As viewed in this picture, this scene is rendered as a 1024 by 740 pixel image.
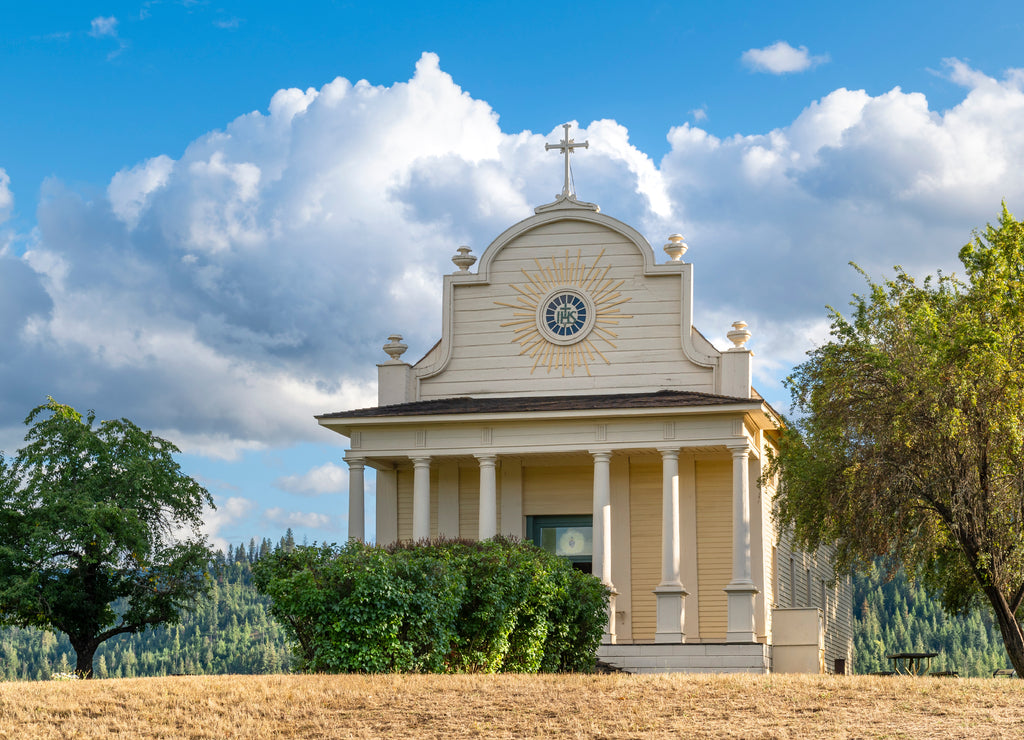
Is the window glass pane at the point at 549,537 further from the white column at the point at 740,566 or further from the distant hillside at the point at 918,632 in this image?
the distant hillside at the point at 918,632

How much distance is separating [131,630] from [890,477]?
57.4 ft

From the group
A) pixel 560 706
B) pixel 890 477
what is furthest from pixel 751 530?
pixel 560 706

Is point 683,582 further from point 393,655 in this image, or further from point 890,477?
point 393,655

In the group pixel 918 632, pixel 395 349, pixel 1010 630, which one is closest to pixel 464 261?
pixel 395 349

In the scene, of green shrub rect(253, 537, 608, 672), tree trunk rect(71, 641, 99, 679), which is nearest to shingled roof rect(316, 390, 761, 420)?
green shrub rect(253, 537, 608, 672)

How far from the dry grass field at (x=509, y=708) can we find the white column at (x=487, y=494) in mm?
10521

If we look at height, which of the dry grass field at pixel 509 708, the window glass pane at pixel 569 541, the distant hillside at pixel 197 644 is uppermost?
the window glass pane at pixel 569 541

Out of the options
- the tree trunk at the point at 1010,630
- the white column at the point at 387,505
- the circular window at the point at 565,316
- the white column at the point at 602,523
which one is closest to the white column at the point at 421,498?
the white column at the point at 387,505

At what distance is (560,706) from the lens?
1516cm

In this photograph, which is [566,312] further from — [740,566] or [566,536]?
[740,566]

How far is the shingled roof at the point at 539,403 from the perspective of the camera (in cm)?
2705

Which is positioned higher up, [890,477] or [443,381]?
[443,381]

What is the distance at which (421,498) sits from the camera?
93.1 ft

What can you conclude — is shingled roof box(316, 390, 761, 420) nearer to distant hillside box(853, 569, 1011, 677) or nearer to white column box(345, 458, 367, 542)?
white column box(345, 458, 367, 542)
